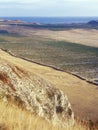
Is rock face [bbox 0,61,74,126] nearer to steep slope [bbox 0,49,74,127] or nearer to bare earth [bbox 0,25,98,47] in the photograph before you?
steep slope [bbox 0,49,74,127]

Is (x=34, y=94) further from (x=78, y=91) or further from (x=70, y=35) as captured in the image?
(x=70, y=35)

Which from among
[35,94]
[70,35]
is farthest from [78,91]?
[70,35]

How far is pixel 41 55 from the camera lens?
173ft

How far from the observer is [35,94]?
10359mm

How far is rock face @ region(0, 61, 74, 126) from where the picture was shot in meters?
9.82

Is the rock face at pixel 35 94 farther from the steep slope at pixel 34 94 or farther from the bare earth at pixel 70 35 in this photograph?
the bare earth at pixel 70 35

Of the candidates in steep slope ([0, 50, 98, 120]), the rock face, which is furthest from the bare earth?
the rock face

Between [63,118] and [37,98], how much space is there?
1.36 m

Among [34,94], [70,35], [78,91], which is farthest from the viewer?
[70,35]

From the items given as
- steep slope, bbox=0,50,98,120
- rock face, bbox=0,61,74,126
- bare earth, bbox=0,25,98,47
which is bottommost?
bare earth, bbox=0,25,98,47

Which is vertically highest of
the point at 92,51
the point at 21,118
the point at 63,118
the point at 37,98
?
the point at 21,118

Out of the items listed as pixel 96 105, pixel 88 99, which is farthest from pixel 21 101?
pixel 88 99

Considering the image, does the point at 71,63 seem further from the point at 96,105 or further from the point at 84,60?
the point at 96,105

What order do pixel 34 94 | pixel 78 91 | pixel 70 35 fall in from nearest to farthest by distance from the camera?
1. pixel 34 94
2. pixel 78 91
3. pixel 70 35
